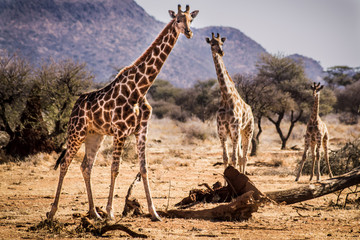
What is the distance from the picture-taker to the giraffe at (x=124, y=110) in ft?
21.1

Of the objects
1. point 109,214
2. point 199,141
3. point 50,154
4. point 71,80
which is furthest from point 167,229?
point 199,141

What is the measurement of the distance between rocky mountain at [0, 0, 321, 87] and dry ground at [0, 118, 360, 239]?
11781cm

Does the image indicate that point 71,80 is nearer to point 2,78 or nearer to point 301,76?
point 2,78

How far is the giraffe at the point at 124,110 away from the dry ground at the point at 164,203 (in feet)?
2.71

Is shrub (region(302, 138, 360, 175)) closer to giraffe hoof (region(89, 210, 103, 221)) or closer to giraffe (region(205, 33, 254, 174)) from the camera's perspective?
giraffe (region(205, 33, 254, 174))

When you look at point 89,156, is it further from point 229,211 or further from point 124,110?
point 229,211

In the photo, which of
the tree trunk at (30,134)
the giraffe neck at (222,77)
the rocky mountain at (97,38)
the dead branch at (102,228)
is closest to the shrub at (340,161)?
the giraffe neck at (222,77)

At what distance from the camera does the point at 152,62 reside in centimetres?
670

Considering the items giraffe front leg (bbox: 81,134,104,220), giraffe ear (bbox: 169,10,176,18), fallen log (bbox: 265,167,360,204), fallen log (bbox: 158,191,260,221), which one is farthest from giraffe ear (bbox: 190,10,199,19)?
fallen log (bbox: 265,167,360,204)

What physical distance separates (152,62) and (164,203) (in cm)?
334

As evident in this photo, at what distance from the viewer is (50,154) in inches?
607

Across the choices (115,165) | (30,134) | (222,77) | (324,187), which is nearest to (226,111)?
(222,77)

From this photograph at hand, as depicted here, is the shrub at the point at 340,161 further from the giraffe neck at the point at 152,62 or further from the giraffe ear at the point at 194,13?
the giraffe neck at the point at 152,62

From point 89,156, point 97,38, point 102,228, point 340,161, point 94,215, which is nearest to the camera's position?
point 102,228
